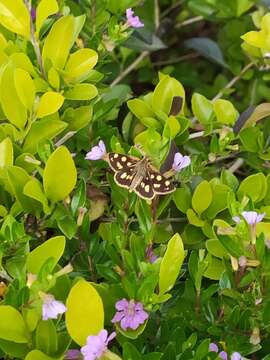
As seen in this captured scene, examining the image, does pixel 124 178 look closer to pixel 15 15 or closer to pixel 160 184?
pixel 160 184

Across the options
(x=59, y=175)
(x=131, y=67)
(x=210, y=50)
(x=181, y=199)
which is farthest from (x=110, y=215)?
(x=210, y=50)

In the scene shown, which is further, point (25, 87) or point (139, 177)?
point (25, 87)

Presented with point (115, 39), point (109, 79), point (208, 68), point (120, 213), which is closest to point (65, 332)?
point (120, 213)

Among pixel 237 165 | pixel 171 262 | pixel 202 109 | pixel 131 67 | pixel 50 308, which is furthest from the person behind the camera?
pixel 131 67

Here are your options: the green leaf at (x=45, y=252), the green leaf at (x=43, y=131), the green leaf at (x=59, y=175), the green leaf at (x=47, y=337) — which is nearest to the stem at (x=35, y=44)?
the green leaf at (x=43, y=131)

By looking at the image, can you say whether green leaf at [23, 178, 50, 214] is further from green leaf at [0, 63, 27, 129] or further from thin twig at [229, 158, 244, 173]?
thin twig at [229, 158, 244, 173]

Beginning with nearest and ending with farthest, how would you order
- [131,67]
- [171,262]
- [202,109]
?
1. [171,262]
2. [202,109]
3. [131,67]

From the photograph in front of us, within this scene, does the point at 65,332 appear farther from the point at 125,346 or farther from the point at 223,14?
the point at 223,14
